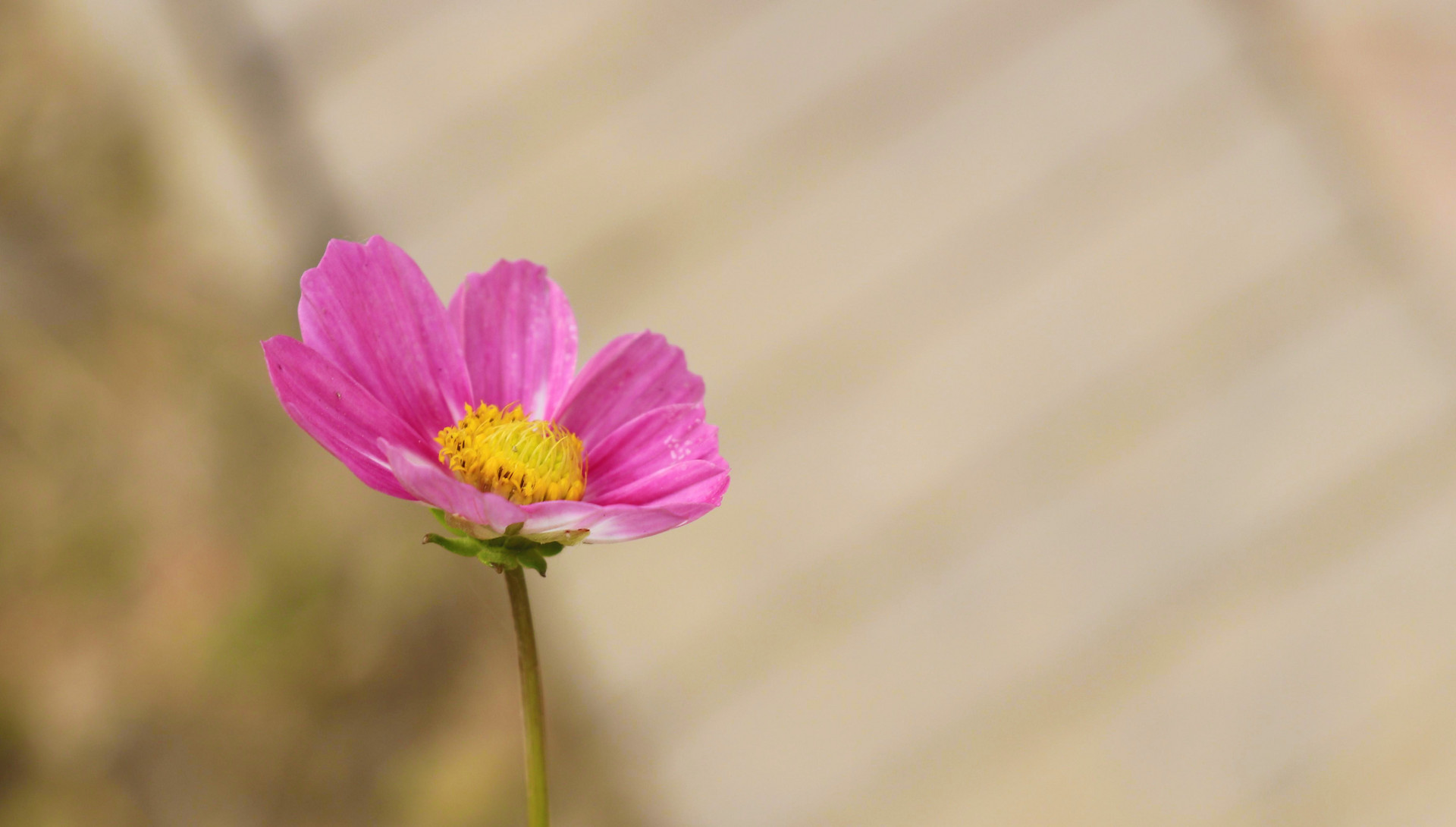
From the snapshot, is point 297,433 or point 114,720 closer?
point 114,720

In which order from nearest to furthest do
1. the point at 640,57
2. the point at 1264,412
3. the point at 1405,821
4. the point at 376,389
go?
the point at 376,389 → the point at 1405,821 → the point at 1264,412 → the point at 640,57

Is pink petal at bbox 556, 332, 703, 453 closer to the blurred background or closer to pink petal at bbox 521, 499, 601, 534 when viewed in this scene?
pink petal at bbox 521, 499, 601, 534

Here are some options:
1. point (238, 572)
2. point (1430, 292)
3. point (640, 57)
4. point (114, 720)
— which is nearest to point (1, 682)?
point (114, 720)

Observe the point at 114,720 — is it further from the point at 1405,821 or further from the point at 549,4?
the point at 1405,821

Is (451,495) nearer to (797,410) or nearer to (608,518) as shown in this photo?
(608,518)

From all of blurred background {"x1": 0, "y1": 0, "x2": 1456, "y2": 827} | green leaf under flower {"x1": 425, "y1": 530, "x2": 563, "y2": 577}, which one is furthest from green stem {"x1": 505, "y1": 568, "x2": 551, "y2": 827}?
blurred background {"x1": 0, "y1": 0, "x2": 1456, "y2": 827}

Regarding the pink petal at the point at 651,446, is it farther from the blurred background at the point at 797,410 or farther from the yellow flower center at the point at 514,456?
the blurred background at the point at 797,410

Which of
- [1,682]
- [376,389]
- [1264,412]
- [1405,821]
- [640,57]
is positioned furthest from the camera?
[640,57]
